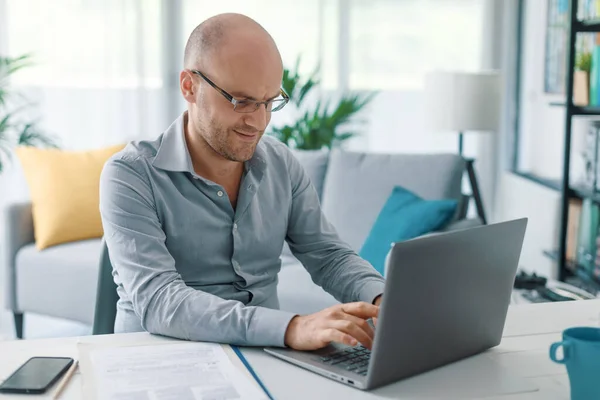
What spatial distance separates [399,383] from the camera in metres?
1.16

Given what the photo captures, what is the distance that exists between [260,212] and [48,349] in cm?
58

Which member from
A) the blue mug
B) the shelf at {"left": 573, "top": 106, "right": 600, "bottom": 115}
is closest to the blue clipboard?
the blue mug

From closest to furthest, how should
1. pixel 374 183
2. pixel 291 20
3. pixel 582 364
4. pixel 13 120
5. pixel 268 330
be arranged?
pixel 582 364 < pixel 268 330 < pixel 374 183 < pixel 13 120 < pixel 291 20

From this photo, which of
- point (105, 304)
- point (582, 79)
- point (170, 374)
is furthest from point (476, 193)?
point (170, 374)

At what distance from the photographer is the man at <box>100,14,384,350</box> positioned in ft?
4.38

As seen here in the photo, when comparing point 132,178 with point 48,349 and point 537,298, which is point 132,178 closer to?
point 48,349

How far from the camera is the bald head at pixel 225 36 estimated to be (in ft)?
4.94

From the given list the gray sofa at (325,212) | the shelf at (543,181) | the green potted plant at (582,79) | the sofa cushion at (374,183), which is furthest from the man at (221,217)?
the shelf at (543,181)

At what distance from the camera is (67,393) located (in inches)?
43.0

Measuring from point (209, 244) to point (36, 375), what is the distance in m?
0.56

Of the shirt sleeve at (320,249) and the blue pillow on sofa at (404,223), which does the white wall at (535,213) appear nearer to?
the blue pillow on sofa at (404,223)

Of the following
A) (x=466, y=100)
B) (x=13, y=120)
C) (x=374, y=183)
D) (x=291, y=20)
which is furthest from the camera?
(x=291, y=20)

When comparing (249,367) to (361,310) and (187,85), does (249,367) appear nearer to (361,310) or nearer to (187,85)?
(361,310)

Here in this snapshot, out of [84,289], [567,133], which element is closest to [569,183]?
[567,133]
